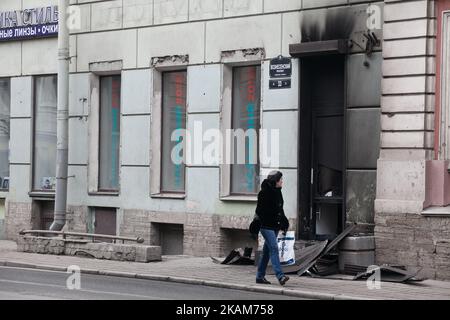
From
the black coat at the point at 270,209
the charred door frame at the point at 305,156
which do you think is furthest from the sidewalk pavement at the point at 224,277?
the charred door frame at the point at 305,156

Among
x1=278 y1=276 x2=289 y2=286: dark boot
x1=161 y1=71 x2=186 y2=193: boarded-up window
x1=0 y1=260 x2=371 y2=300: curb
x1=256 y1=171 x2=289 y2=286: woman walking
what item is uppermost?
x1=161 y1=71 x2=186 y2=193: boarded-up window

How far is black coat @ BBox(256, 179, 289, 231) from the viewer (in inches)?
618

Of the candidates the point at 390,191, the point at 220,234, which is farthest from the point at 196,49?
the point at 390,191

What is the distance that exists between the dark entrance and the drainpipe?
5992 mm

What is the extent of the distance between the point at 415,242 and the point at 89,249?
6.62 meters

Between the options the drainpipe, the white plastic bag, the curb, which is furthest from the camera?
the drainpipe

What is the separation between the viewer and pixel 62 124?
2256 cm

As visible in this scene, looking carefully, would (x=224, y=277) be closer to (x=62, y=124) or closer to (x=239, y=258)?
(x=239, y=258)

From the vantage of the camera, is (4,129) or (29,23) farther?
(4,129)

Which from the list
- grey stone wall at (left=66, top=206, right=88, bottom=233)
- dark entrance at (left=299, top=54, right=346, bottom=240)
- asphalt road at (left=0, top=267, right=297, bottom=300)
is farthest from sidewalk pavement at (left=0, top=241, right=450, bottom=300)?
grey stone wall at (left=66, top=206, right=88, bottom=233)

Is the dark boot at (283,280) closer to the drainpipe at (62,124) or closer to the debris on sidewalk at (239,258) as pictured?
the debris on sidewalk at (239,258)

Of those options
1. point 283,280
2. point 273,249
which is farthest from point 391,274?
point 273,249

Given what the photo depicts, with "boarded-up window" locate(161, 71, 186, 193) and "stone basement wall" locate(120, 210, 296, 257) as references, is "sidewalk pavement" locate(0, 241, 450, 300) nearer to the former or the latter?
"stone basement wall" locate(120, 210, 296, 257)
